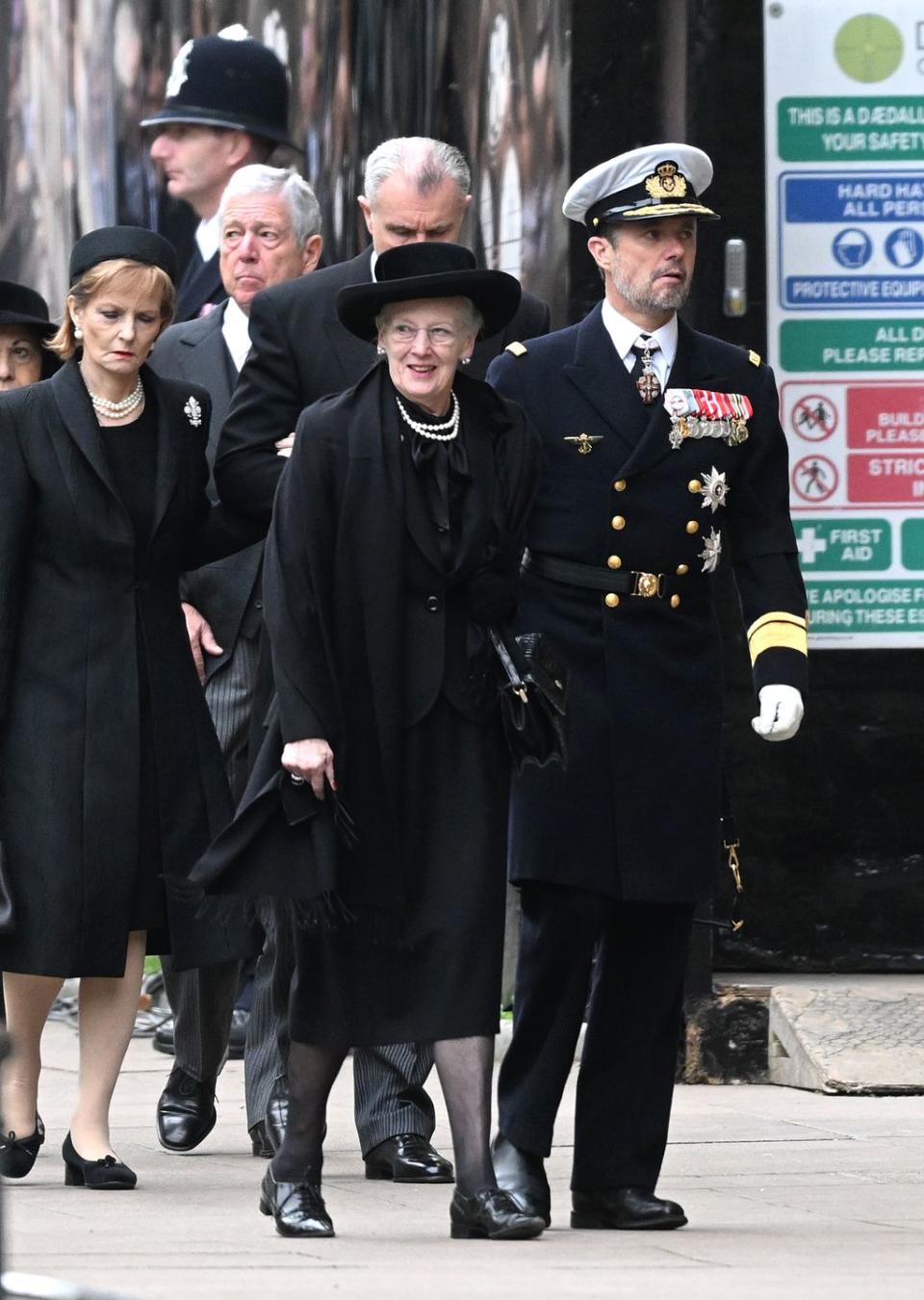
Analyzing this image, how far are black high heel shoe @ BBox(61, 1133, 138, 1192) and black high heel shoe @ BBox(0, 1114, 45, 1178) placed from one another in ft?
0.37

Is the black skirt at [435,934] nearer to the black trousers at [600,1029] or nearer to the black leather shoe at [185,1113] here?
the black trousers at [600,1029]

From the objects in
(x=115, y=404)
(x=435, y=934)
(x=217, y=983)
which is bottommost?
(x=217, y=983)

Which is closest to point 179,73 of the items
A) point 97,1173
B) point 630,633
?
point 630,633

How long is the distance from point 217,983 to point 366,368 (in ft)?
4.93

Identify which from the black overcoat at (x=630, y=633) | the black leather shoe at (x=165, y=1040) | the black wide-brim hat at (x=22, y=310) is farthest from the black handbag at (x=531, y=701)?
the black leather shoe at (x=165, y=1040)

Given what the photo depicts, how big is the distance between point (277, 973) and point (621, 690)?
Answer: 1.32 metres

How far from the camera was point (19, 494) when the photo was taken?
6.44m

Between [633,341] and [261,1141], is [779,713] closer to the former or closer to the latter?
[633,341]

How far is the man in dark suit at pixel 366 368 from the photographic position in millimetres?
6531

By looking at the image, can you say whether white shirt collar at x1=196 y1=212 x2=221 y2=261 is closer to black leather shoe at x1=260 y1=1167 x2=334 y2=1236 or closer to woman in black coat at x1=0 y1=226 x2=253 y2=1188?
woman in black coat at x1=0 y1=226 x2=253 y2=1188

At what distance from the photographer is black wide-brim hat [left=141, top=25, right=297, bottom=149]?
902cm

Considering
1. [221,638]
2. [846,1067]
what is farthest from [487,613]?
[846,1067]

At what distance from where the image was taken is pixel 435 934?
5617mm

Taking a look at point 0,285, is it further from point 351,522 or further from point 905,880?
point 905,880
